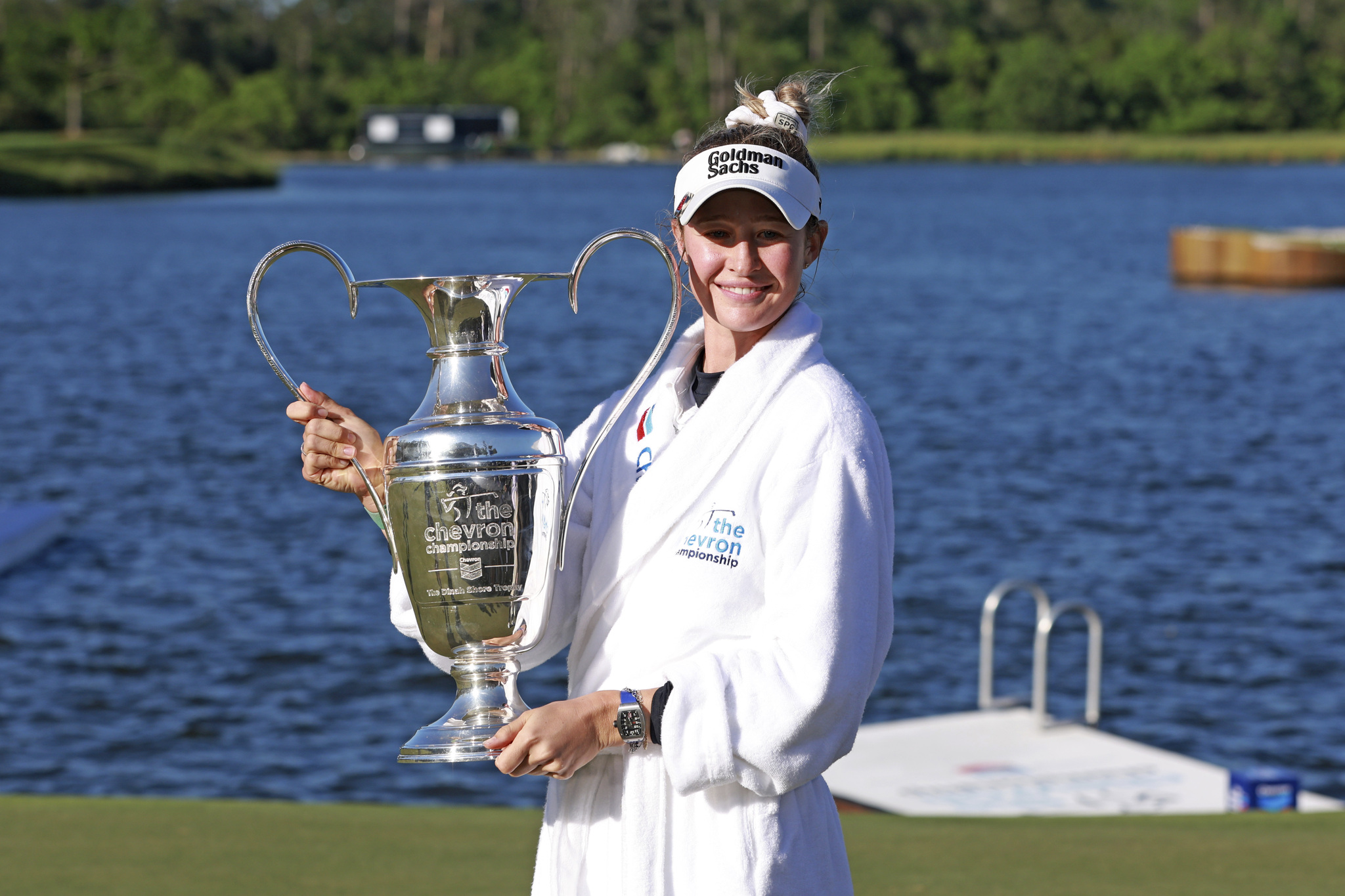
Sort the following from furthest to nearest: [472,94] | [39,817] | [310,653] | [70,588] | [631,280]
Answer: [472,94]
[631,280]
[70,588]
[310,653]
[39,817]

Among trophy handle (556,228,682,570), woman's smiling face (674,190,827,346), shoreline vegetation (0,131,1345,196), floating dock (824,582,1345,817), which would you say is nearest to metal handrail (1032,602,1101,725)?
floating dock (824,582,1345,817)

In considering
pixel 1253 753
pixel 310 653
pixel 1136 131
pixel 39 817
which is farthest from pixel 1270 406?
pixel 1136 131

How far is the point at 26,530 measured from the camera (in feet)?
51.8

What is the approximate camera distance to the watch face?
6.94ft

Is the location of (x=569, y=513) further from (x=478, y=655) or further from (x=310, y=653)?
(x=310, y=653)

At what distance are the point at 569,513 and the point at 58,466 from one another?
19597 mm

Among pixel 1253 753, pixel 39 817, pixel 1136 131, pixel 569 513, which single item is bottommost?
pixel 1253 753

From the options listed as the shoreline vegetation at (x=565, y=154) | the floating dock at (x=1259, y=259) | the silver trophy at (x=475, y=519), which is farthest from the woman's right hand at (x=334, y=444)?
the shoreline vegetation at (x=565, y=154)

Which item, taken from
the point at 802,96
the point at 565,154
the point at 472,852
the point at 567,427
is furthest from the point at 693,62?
the point at 802,96

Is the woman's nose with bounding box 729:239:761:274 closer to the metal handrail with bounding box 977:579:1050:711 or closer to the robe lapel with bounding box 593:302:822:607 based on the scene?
the robe lapel with bounding box 593:302:822:607

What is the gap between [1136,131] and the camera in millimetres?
136375

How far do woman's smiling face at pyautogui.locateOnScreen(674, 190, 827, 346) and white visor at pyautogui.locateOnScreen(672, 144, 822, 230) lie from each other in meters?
0.03

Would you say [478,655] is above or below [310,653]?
above

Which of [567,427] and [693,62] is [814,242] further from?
[693,62]
